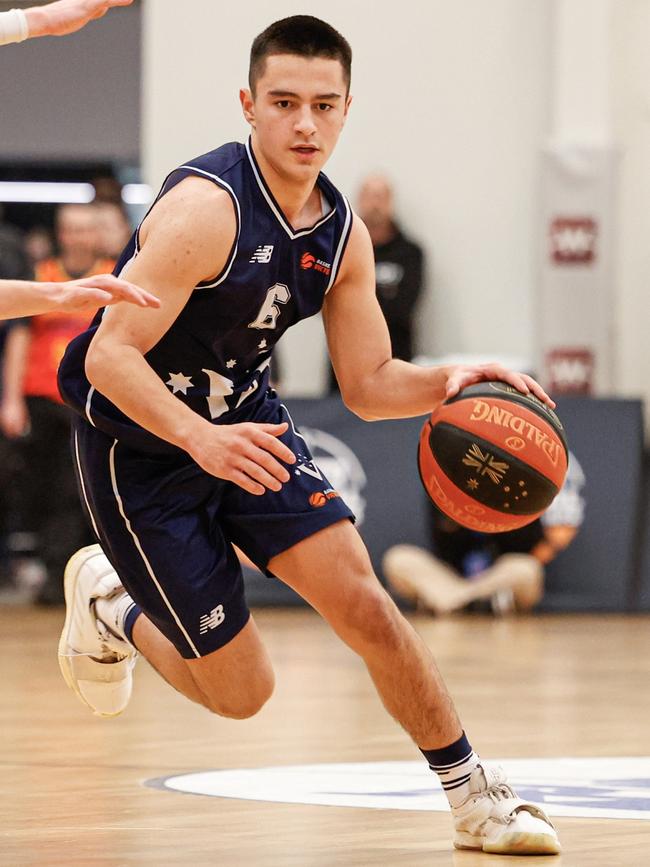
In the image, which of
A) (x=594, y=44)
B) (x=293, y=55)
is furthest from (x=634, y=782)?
(x=594, y=44)

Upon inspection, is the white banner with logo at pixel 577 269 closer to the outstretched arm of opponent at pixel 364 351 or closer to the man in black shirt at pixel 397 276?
the man in black shirt at pixel 397 276

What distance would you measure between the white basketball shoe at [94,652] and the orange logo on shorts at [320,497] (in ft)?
3.02

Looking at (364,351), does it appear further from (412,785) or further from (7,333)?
(7,333)

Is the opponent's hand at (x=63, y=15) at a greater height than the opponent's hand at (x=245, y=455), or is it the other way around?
the opponent's hand at (x=63, y=15)

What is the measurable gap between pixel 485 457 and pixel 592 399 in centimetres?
704

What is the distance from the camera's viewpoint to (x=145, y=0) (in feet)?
42.0

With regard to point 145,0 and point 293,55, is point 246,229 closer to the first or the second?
point 293,55

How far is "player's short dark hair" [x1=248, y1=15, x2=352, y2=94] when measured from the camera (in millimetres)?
3814

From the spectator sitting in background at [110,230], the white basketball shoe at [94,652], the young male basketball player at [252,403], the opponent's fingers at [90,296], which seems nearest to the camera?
the opponent's fingers at [90,296]

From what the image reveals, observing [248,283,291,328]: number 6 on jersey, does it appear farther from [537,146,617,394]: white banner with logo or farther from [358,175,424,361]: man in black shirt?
[537,146,617,394]: white banner with logo

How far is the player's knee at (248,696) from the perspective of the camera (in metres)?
4.16

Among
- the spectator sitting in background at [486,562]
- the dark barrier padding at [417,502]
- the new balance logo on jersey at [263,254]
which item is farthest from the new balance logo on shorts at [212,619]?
the dark barrier padding at [417,502]

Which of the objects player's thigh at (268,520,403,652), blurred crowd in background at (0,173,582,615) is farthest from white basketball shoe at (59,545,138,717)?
blurred crowd in background at (0,173,582,615)

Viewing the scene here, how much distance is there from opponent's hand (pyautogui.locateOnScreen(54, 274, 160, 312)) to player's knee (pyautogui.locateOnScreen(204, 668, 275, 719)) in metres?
1.17
